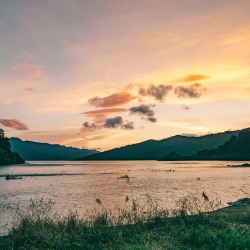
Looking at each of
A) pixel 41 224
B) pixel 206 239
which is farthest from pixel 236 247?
pixel 41 224

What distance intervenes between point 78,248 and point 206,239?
539 centimetres

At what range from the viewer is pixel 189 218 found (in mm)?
18172

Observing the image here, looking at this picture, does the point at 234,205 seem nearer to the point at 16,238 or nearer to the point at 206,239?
the point at 206,239

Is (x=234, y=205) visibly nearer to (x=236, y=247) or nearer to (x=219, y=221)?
(x=219, y=221)

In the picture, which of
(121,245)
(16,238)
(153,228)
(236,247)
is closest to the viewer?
(236,247)

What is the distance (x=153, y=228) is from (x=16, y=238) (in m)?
7.15

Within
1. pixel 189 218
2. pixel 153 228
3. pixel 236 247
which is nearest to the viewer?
pixel 236 247

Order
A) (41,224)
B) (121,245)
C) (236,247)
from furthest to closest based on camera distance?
(41,224) < (121,245) < (236,247)

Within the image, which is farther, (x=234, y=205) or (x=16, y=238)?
(x=234, y=205)

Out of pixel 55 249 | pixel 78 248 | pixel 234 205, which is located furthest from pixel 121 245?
pixel 234 205

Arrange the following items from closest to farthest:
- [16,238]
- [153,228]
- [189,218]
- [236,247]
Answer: [236,247], [16,238], [153,228], [189,218]

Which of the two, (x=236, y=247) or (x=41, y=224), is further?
(x=41, y=224)

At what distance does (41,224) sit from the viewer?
15.1 metres

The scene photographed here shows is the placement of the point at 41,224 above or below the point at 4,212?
above
